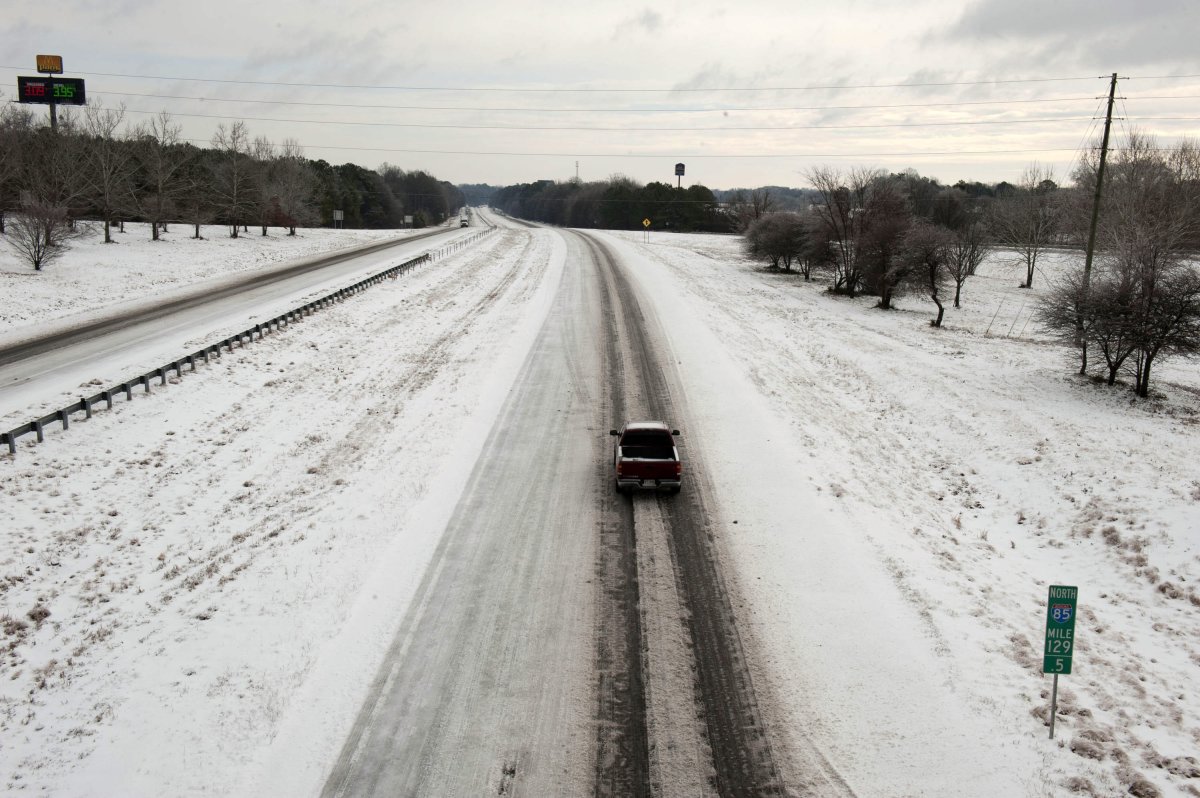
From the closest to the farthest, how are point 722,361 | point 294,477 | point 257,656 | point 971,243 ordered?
1. point 257,656
2. point 294,477
3. point 722,361
4. point 971,243

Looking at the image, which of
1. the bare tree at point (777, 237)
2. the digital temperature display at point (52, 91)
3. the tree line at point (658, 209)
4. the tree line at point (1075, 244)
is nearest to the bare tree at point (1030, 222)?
the tree line at point (1075, 244)


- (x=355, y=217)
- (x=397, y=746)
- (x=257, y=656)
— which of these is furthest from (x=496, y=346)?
(x=355, y=217)

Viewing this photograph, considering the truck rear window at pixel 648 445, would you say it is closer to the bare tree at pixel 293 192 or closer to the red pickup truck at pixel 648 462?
the red pickup truck at pixel 648 462

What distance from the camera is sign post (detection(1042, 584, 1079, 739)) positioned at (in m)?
9.44

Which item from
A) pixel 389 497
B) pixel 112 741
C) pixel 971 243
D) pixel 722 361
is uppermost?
pixel 971 243

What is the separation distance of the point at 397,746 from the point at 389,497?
26.0 feet

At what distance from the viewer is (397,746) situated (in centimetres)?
930

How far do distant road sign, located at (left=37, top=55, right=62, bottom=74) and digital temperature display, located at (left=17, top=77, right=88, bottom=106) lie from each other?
1.63 meters

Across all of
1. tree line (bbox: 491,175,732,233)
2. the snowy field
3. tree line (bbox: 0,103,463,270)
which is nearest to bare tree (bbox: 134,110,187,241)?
tree line (bbox: 0,103,463,270)

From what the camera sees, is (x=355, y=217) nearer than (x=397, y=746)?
No

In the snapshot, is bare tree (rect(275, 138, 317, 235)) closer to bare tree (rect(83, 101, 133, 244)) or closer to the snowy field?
bare tree (rect(83, 101, 133, 244))

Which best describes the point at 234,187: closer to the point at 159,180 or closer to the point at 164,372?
the point at 159,180

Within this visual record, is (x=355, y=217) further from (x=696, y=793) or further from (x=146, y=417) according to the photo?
(x=696, y=793)

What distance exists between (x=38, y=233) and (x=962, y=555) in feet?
171
